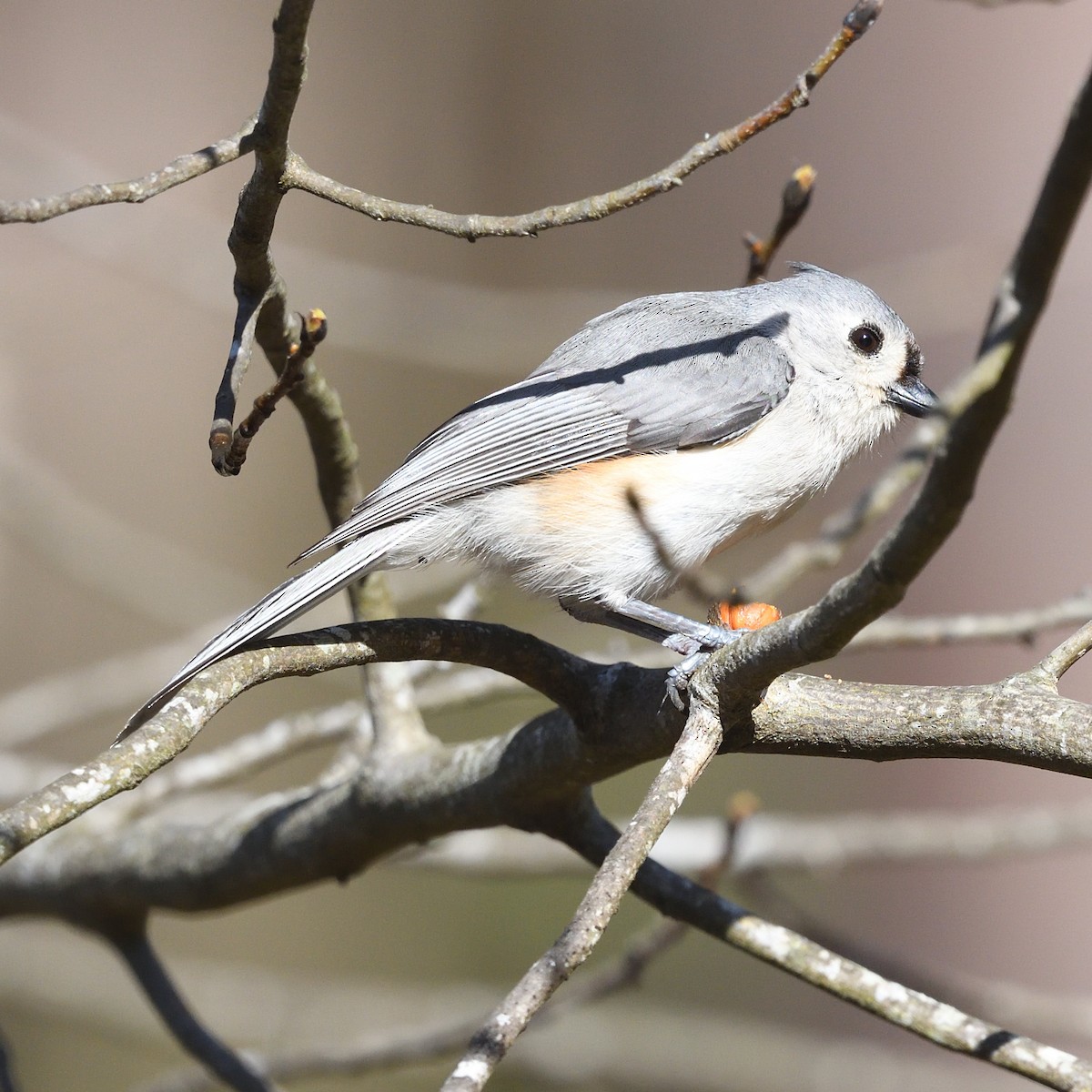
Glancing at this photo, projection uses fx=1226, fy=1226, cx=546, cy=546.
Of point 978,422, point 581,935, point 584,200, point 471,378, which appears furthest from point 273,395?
point 471,378

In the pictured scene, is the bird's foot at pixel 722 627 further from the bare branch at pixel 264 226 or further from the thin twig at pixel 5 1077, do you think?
the thin twig at pixel 5 1077

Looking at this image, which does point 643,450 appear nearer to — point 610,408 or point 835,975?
point 610,408

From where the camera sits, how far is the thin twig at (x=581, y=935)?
3.86 feet

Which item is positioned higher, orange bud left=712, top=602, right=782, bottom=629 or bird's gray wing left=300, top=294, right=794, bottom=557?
bird's gray wing left=300, top=294, right=794, bottom=557

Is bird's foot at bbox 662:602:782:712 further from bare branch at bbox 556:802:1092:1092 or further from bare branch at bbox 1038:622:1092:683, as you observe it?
bare branch at bbox 1038:622:1092:683

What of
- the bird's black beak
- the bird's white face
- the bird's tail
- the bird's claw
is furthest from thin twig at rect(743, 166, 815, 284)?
the bird's tail

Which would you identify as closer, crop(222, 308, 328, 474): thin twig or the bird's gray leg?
crop(222, 308, 328, 474): thin twig

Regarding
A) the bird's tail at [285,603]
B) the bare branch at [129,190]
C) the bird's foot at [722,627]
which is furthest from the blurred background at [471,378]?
the bare branch at [129,190]

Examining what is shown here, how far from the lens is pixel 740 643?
1510mm

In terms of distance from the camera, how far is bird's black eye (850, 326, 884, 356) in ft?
8.79

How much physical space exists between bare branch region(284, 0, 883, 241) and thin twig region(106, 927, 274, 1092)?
1.59m

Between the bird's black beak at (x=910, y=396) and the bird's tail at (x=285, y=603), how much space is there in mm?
1143

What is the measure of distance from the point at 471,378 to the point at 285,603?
15.2 ft

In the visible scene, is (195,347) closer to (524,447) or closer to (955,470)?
(524,447)
